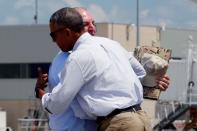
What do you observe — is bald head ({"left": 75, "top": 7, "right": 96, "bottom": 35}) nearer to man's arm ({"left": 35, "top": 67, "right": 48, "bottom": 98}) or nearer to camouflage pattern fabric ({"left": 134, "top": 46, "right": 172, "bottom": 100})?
man's arm ({"left": 35, "top": 67, "right": 48, "bottom": 98})

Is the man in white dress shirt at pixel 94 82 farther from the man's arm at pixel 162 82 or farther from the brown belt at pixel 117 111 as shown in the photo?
the man's arm at pixel 162 82

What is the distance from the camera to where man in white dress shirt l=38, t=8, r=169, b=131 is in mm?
5031

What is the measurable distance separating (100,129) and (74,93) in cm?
33

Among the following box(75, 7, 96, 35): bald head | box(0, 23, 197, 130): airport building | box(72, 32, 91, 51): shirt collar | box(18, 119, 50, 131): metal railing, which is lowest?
box(18, 119, 50, 131): metal railing

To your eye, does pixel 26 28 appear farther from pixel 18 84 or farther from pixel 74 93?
pixel 74 93

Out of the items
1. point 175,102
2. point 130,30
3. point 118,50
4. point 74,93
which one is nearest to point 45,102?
point 74,93

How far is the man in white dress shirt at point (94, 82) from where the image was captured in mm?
5031

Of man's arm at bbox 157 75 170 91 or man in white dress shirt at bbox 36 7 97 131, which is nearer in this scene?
man in white dress shirt at bbox 36 7 97 131

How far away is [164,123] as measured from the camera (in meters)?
31.8

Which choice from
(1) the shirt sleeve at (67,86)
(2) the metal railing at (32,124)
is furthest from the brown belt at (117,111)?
(2) the metal railing at (32,124)

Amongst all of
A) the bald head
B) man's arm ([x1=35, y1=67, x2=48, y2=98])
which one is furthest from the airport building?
the bald head

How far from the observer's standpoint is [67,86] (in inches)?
197

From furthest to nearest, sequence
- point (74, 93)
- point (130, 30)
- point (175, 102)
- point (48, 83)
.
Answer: point (130, 30)
point (175, 102)
point (48, 83)
point (74, 93)

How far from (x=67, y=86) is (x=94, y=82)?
194 mm
